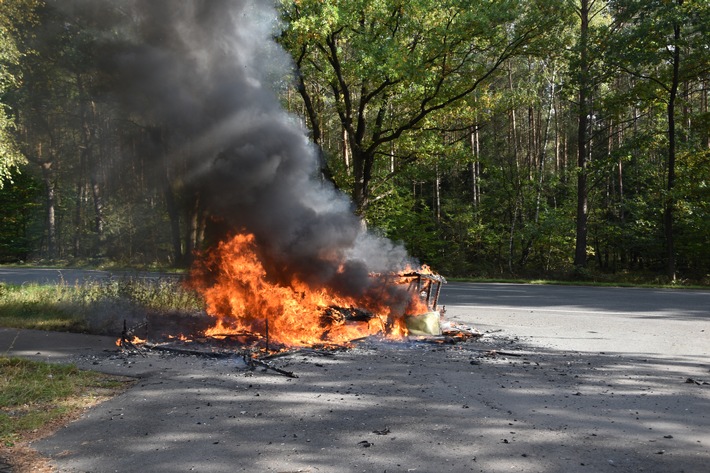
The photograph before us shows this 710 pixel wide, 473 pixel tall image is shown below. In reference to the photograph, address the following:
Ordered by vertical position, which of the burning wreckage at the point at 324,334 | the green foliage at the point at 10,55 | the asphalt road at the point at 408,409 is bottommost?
the asphalt road at the point at 408,409

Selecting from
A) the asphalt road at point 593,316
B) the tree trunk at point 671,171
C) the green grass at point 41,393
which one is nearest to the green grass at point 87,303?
the asphalt road at point 593,316

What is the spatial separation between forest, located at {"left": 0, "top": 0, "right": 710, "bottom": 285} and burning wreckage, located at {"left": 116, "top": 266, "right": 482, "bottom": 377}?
1.35 m

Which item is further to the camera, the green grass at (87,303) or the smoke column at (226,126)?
the green grass at (87,303)

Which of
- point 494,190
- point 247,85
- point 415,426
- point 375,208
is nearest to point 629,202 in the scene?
point 494,190

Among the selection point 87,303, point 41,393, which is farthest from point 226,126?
point 41,393

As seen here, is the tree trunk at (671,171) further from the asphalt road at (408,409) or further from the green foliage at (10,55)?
the green foliage at (10,55)

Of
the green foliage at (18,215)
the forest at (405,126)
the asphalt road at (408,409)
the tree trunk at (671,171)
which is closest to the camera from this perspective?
the asphalt road at (408,409)

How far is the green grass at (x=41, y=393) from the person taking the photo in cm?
432

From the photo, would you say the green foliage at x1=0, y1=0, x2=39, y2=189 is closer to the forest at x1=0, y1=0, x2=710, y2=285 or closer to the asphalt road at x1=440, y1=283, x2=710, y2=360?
the forest at x1=0, y1=0, x2=710, y2=285

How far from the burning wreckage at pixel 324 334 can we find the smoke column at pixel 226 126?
19.5 inches

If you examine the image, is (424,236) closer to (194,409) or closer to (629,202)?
(629,202)

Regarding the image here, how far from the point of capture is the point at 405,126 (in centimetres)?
1625

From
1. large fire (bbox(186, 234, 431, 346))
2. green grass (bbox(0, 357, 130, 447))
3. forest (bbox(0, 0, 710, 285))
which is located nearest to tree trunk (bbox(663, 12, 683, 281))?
forest (bbox(0, 0, 710, 285))

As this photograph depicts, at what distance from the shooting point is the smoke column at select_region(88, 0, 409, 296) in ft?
25.9
